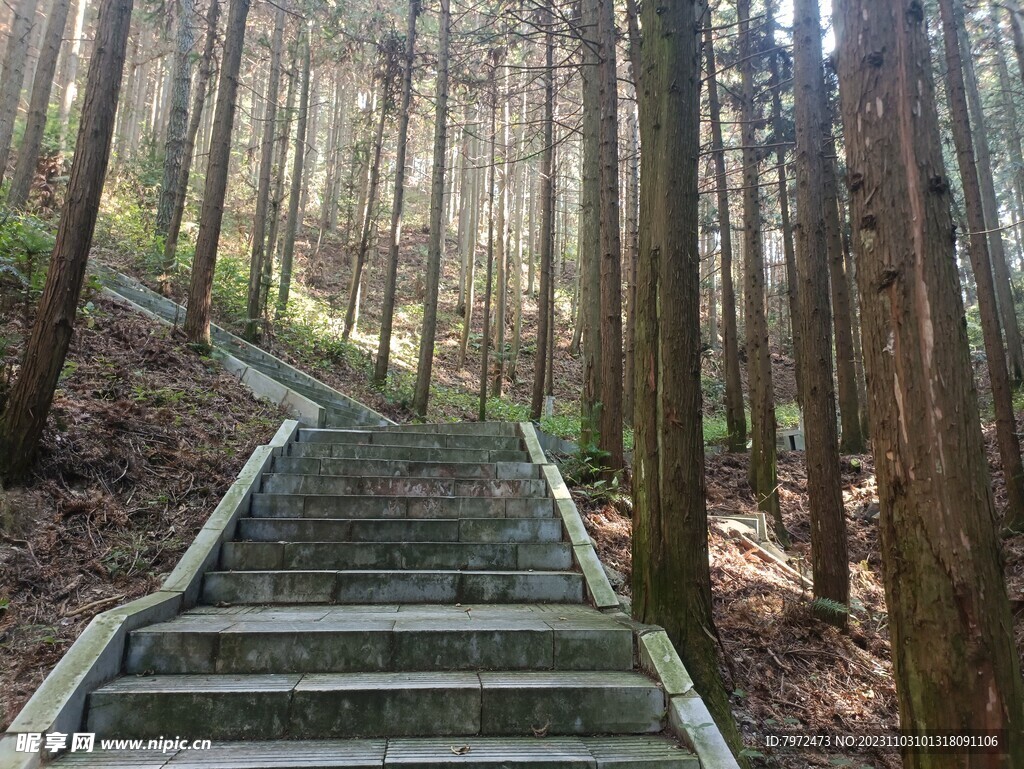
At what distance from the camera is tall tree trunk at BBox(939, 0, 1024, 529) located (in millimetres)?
7789

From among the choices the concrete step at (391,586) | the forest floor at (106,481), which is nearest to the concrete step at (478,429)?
the forest floor at (106,481)

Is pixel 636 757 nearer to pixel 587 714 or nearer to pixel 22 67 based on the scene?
pixel 587 714

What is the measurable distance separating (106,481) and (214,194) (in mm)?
5717

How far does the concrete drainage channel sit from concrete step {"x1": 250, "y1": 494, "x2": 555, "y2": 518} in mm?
16

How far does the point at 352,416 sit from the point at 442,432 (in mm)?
2674

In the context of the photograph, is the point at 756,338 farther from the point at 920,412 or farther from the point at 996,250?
the point at 996,250

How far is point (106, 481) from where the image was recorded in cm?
509

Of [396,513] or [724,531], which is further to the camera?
[724,531]

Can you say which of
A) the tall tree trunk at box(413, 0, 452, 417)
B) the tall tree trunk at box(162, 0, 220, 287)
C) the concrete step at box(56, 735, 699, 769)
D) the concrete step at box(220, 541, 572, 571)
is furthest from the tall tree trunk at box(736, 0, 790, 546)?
the tall tree trunk at box(162, 0, 220, 287)

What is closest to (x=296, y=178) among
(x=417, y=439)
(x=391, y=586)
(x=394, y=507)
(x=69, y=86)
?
(x=69, y=86)

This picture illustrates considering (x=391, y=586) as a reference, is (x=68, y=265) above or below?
above

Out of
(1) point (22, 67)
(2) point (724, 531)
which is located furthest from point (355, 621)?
(1) point (22, 67)

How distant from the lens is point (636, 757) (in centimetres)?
303

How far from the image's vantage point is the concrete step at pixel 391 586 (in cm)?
452
